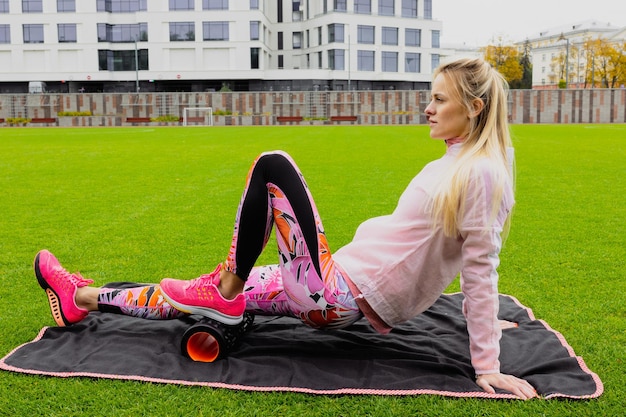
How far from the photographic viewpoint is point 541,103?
45.3 m

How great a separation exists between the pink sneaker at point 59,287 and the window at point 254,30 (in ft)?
190

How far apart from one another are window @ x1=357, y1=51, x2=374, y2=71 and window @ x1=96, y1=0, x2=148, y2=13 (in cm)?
2028

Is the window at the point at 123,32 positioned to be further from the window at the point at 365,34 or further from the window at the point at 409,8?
the window at the point at 409,8

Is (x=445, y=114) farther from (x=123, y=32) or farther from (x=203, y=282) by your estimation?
(x=123, y=32)

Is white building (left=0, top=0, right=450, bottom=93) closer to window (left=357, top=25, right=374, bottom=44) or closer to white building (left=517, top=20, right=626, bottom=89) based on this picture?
window (left=357, top=25, right=374, bottom=44)

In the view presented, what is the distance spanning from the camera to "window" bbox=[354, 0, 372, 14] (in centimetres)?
6450

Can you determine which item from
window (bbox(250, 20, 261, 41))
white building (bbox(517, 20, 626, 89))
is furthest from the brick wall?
white building (bbox(517, 20, 626, 89))

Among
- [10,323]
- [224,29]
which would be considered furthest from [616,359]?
[224,29]

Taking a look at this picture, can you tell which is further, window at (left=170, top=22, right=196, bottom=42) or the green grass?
window at (left=170, top=22, right=196, bottom=42)

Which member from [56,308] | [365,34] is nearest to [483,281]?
[56,308]

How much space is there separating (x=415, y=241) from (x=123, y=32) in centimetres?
6122

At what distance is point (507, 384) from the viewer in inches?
120

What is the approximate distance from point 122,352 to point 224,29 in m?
58.9

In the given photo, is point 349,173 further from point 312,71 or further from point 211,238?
point 312,71
